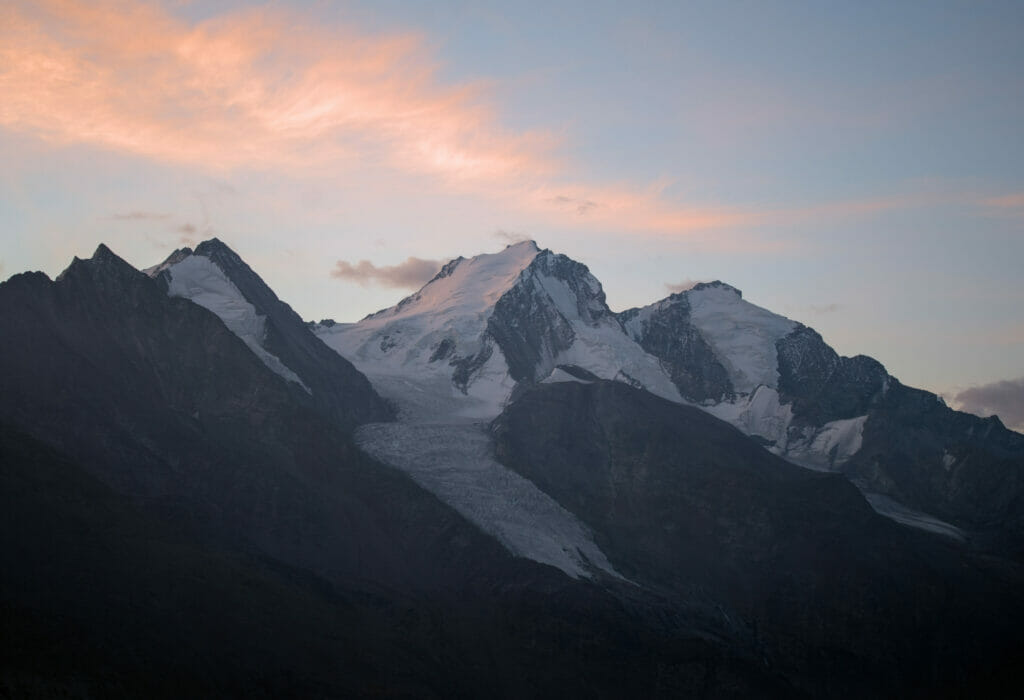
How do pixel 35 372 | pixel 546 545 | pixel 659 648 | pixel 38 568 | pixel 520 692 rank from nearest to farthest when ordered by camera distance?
pixel 38 568 → pixel 520 692 → pixel 659 648 → pixel 35 372 → pixel 546 545

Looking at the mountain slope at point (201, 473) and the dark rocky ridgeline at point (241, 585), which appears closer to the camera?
the dark rocky ridgeline at point (241, 585)

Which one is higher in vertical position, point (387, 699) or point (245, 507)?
point (245, 507)

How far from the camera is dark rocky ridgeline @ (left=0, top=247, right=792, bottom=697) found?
128125mm

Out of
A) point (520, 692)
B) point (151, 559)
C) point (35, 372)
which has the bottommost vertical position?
point (520, 692)

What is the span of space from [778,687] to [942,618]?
39.7 meters

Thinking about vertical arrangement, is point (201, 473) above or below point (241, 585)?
above

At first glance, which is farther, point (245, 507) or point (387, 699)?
point (245, 507)

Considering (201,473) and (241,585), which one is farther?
(201,473)

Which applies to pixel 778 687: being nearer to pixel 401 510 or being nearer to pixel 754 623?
pixel 754 623

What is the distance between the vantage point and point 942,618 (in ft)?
655

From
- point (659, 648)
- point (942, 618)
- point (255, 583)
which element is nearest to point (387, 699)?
point (255, 583)

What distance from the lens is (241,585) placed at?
481 feet

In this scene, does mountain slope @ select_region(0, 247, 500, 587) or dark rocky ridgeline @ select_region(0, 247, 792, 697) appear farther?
mountain slope @ select_region(0, 247, 500, 587)

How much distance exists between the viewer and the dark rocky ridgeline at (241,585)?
420ft
